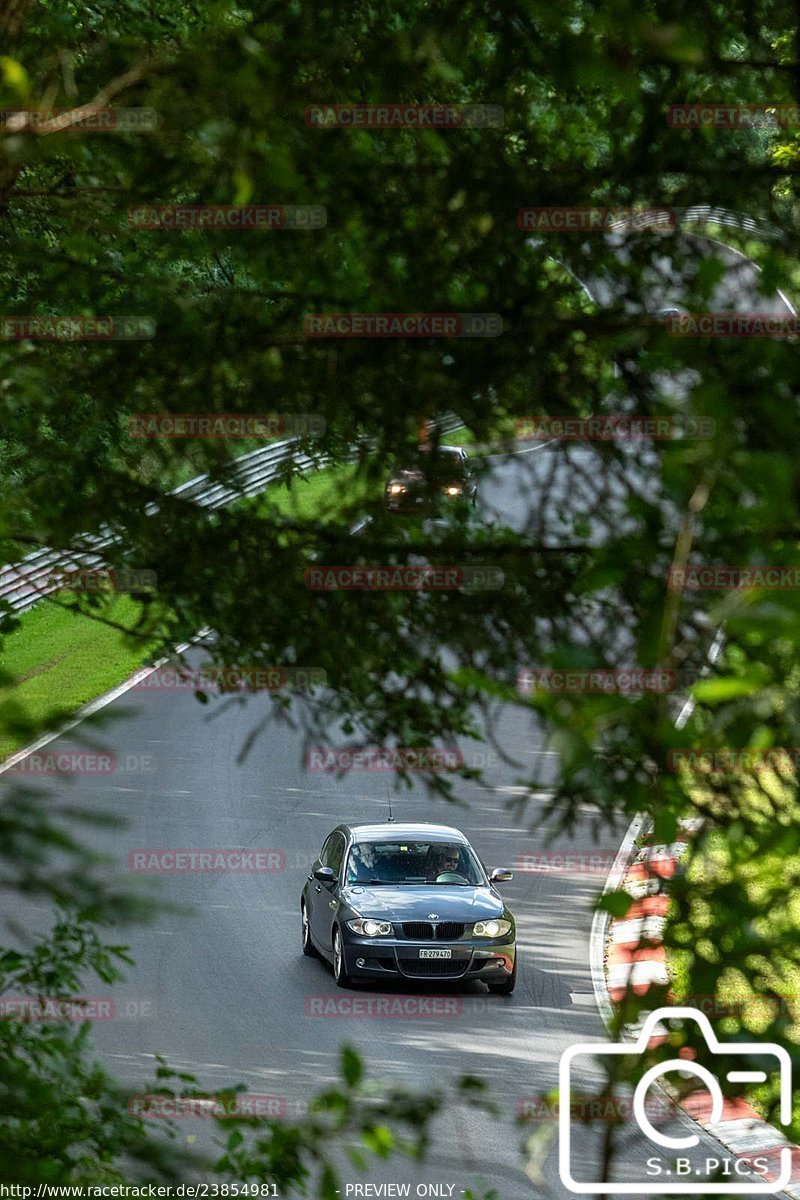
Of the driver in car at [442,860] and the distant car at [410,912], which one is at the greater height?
the driver in car at [442,860]

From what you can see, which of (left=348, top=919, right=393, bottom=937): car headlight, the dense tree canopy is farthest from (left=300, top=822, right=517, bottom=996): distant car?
the dense tree canopy

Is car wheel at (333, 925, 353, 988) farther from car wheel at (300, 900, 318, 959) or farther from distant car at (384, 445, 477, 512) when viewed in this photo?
distant car at (384, 445, 477, 512)

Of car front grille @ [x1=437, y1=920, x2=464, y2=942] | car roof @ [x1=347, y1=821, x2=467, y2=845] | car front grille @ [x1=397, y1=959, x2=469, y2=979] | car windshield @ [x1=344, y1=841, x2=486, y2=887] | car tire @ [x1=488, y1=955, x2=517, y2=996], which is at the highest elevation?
car roof @ [x1=347, y1=821, x2=467, y2=845]

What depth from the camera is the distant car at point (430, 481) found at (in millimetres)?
4324

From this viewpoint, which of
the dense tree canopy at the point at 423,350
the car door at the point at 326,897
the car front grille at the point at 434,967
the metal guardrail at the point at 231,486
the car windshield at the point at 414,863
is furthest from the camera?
the car windshield at the point at 414,863

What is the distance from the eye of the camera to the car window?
15.8 m

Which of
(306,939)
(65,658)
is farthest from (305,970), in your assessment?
(65,658)

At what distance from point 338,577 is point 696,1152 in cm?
832

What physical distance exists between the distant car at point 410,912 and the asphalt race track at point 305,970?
0.42m

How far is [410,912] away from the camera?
15039 mm

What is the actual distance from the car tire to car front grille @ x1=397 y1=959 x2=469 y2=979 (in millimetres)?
550

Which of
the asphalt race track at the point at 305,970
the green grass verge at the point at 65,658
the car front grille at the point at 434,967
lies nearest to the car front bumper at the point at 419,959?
the car front grille at the point at 434,967

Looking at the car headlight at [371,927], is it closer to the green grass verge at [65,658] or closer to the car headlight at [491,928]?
the car headlight at [491,928]

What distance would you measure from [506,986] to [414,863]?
1.61 metres
